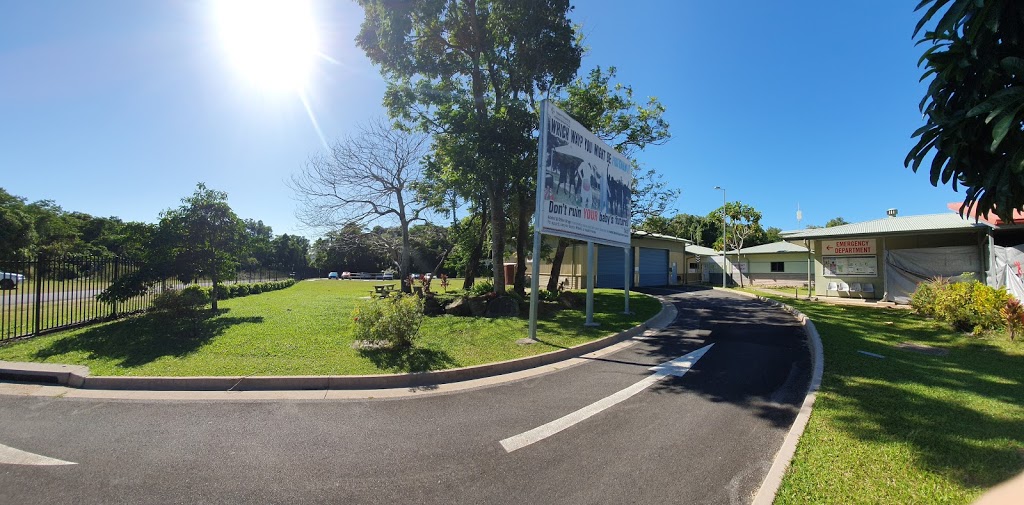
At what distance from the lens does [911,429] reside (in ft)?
13.0

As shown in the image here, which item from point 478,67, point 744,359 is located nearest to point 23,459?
point 744,359

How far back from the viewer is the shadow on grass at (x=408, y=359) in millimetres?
6297

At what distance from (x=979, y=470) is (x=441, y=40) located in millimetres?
16807

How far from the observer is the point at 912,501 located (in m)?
2.77

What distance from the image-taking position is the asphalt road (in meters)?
3.10

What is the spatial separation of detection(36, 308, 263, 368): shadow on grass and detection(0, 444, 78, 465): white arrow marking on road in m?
2.91

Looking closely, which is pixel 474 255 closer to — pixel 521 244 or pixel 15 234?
pixel 521 244

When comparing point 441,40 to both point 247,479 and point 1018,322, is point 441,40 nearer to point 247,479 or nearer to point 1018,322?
point 247,479

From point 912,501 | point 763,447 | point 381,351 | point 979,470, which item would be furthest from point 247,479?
point 979,470

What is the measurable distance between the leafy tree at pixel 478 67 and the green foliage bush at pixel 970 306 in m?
12.2

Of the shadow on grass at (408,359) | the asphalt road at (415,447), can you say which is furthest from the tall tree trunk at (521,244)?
the asphalt road at (415,447)

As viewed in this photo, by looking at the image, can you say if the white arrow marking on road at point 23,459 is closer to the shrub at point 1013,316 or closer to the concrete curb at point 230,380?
the concrete curb at point 230,380

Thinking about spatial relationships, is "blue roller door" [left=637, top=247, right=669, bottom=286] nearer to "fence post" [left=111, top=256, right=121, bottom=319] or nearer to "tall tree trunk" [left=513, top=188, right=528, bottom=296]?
"tall tree trunk" [left=513, top=188, right=528, bottom=296]

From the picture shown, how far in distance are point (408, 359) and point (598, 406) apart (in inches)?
132
